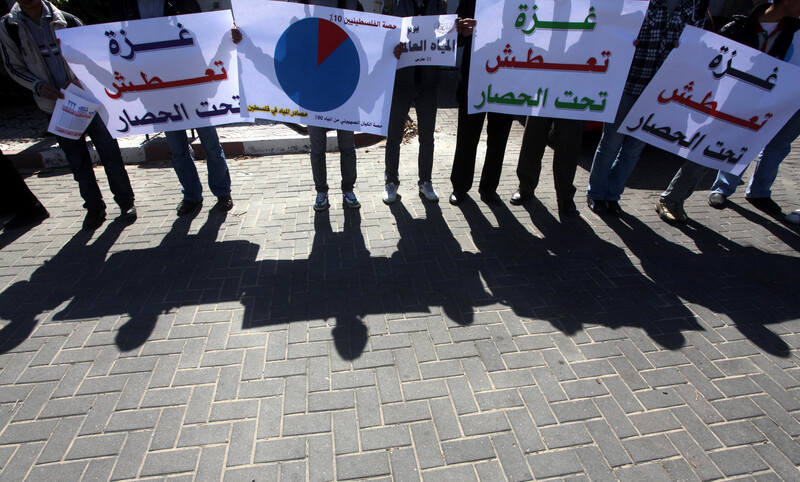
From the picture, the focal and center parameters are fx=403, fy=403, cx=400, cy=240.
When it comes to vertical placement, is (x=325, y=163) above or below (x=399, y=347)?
above

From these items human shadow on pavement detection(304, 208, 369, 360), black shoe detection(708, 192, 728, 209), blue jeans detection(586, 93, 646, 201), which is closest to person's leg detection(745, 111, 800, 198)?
black shoe detection(708, 192, 728, 209)

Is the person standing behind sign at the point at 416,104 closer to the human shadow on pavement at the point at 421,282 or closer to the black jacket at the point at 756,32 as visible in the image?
the human shadow on pavement at the point at 421,282

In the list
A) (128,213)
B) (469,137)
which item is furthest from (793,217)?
(128,213)

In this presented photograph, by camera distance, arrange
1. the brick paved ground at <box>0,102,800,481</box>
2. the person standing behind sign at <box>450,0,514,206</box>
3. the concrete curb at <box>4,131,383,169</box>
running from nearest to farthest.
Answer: the brick paved ground at <box>0,102,800,481</box>, the person standing behind sign at <box>450,0,514,206</box>, the concrete curb at <box>4,131,383,169</box>

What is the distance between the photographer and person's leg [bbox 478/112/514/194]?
14.6 ft

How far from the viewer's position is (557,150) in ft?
15.0

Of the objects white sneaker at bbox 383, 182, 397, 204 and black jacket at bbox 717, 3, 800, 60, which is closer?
black jacket at bbox 717, 3, 800, 60

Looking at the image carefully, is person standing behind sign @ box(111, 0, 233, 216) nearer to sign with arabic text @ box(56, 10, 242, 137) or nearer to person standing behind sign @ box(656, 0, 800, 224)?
sign with arabic text @ box(56, 10, 242, 137)

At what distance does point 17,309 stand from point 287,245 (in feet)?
7.19

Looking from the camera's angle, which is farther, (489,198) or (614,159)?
(489,198)

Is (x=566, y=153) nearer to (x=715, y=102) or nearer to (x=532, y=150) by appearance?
(x=532, y=150)

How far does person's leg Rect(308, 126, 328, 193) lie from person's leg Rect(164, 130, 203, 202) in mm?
1405

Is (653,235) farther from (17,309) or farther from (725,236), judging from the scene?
(17,309)

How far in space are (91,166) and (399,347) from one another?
3.99m
